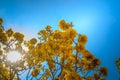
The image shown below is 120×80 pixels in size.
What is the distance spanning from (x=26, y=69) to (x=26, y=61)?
0.54m

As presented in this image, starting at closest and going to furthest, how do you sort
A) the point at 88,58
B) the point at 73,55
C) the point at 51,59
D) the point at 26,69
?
the point at 88,58 → the point at 73,55 → the point at 51,59 → the point at 26,69

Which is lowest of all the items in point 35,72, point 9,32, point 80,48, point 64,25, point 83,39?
point 80,48

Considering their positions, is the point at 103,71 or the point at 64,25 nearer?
the point at 64,25

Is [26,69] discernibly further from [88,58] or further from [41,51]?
[88,58]

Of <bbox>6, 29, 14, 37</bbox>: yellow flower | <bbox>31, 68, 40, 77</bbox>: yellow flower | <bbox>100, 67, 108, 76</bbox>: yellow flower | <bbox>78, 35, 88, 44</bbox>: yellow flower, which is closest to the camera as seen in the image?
<bbox>78, 35, 88, 44</bbox>: yellow flower

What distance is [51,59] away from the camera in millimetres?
11734

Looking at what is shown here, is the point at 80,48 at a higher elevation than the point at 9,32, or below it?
below

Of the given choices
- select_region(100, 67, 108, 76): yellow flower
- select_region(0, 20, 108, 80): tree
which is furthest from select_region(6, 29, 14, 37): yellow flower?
select_region(100, 67, 108, 76): yellow flower

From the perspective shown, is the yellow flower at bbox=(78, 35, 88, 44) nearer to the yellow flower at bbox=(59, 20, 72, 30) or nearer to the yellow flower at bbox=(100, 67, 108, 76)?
the yellow flower at bbox=(59, 20, 72, 30)

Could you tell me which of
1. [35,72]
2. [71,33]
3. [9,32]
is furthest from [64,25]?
[35,72]

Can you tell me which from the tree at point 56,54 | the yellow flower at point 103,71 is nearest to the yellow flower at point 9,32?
the tree at point 56,54

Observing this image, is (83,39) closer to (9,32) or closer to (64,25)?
(64,25)

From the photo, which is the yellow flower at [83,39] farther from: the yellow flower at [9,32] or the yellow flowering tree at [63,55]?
the yellow flower at [9,32]

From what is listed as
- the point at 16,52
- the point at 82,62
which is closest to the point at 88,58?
the point at 82,62
